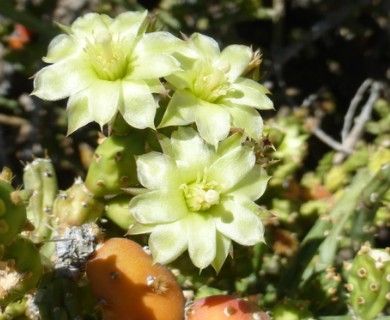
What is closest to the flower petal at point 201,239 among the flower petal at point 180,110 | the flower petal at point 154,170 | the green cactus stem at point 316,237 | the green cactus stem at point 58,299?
the flower petal at point 154,170

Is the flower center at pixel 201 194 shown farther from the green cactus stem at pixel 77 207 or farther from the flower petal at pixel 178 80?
the green cactus stem at pixel 77 207

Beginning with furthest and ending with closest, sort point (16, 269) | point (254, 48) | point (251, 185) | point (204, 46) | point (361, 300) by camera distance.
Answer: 1. point (254, 48)
2. point (361, 300)
3. point (204, 46)
4. point (251, 185)
5. point (16, 269)

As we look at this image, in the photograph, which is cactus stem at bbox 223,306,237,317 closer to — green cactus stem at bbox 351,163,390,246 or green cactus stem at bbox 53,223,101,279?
green cactus stem at bbox 53,223,101,279

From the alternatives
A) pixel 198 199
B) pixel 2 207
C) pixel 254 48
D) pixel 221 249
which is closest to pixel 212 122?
pixel 198 199

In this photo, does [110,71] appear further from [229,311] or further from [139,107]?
[229,311]

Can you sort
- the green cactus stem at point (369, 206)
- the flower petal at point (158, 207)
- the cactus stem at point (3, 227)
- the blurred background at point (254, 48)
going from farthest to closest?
the blurred background at point (254, 48)
the green cactus stem at point (369, 206)
the flower petal at point (158, 207)
the cactus stem at point (3, 227)

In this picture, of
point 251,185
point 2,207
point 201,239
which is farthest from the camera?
point 251,185

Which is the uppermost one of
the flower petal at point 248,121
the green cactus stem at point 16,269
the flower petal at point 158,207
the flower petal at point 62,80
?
the flower petal at point 248,121

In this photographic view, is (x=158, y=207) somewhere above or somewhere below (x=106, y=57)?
below
